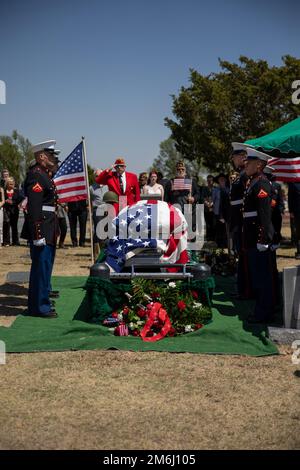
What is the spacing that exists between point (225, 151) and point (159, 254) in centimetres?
2324

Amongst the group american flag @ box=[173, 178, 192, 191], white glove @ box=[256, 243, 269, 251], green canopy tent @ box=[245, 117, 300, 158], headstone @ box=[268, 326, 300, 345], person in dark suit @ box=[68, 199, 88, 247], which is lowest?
headstone @ box=[268, 326, 300, 345]

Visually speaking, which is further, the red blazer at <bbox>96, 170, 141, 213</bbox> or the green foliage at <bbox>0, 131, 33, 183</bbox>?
the green foliage at <bbox>0, 131, 33, 183</bbox>

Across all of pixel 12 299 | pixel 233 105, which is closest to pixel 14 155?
pixel 233 105

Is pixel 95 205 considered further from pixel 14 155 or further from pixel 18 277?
pixel 14 155

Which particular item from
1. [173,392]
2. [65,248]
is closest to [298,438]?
[173,392]

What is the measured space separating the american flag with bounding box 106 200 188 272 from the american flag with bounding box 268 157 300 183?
3769mm

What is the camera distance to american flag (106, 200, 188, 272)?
24.0 feet

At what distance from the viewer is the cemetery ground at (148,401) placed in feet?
12.9

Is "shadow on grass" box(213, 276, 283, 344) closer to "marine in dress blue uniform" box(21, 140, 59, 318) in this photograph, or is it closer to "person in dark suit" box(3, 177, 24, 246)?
"marine in dress blue uniform" box(21, 140, 59, 318)

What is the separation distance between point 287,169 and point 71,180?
393 centimetres

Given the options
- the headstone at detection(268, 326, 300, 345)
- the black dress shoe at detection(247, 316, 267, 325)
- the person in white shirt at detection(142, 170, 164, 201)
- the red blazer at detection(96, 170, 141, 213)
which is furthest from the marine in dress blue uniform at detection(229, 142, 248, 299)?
the person in white shirt at detection(142, 170, 164, 201)

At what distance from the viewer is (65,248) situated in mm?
15469

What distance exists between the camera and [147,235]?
734 cm

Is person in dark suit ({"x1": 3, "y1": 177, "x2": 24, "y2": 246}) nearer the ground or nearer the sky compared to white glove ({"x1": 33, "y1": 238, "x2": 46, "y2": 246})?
nearer the sky
